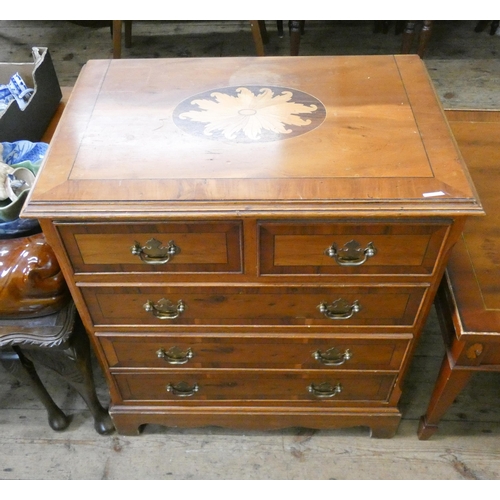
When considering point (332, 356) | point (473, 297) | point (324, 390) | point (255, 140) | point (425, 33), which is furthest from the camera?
point (425, 33)

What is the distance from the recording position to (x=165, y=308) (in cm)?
102

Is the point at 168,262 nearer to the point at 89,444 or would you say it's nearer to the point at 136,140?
the point at 136,140

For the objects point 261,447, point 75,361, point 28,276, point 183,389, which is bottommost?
point 261,447

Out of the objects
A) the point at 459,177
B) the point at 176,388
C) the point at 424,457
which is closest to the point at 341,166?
the point at 459,177

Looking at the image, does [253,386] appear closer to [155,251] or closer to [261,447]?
[261,447]

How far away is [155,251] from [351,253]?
0.35 m

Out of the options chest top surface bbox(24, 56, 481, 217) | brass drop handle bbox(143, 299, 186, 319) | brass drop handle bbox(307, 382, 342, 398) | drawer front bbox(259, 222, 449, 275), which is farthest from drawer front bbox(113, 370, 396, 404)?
chest top surface bbox(24, 56, 481, 217)

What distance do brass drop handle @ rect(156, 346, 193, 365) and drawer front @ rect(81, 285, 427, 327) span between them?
0.33 ft

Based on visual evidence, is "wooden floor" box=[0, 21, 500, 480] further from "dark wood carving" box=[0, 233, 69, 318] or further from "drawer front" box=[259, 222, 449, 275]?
"drawer front" box=[259, 222, 449, 275]

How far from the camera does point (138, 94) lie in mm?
1052

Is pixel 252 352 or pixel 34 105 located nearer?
pixel 252 352

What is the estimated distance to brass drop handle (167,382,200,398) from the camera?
1249 mm

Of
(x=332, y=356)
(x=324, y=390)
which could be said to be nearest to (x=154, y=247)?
(x=332, y=356)
